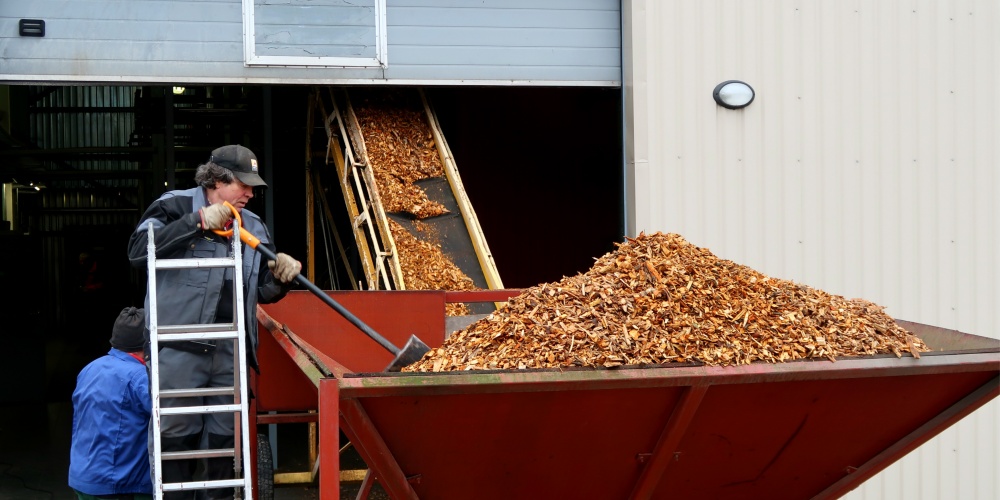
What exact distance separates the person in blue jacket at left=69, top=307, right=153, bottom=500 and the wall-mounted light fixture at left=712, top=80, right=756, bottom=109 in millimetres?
4651

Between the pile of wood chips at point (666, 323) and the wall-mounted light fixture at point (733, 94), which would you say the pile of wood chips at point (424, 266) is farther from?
the pile of wood chips at point (666, 323)

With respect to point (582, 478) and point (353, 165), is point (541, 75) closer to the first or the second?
point (353, 165)

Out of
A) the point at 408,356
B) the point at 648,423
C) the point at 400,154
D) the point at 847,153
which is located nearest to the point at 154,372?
the point at 408,356

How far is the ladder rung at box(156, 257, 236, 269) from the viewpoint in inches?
161

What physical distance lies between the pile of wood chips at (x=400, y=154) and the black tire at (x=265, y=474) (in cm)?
242

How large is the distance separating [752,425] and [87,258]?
1602 centimetres

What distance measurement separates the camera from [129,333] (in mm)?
4641

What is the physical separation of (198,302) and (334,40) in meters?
3.35

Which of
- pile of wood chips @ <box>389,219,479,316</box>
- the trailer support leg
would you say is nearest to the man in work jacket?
the trailer support leg

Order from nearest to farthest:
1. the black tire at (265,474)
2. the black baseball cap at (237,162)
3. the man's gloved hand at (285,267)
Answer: the man's gloved hand at (285,267) < the black baseball cap at (237,162) < the black tire at (265,474)

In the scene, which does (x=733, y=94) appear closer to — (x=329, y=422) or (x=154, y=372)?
(x=154, y=372)

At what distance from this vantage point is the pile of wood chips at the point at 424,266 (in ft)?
22.5

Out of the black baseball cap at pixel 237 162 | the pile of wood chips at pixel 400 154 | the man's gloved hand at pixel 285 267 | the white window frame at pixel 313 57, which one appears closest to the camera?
the man's gloved hand at pixel 285 267

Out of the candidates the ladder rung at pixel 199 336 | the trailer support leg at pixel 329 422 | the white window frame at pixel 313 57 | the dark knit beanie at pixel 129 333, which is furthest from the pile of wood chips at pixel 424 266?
the trailer support leg at pixel 329 422
